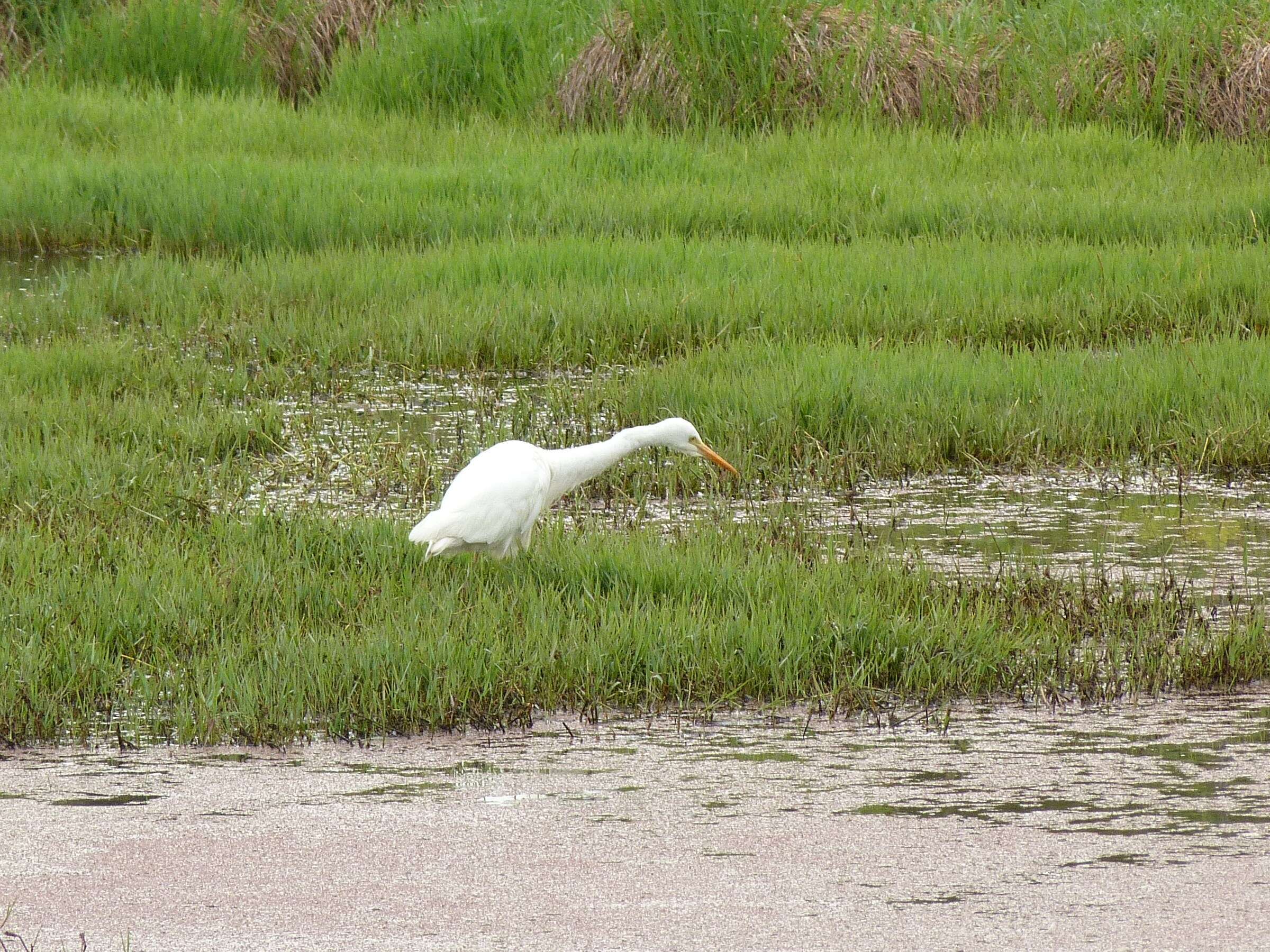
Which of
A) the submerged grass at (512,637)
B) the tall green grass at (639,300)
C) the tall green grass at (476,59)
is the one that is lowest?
the submerged grass at (512,637)

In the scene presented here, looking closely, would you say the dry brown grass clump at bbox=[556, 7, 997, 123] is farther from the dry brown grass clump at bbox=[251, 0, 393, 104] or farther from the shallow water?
the shallow water

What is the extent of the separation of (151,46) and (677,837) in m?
11.5

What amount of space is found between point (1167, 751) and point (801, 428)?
307cm

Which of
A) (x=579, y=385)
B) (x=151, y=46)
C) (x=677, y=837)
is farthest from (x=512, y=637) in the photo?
(x=151, y=46)

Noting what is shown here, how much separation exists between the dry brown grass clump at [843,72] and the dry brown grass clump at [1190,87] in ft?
2.13

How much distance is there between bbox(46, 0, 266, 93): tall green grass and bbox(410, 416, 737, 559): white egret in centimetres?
885

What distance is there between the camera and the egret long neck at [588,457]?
559 cm

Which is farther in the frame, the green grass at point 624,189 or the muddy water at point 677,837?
the green grass at point 624,189

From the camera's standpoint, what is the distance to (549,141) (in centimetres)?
1156

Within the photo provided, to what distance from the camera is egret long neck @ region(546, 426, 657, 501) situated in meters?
5.59

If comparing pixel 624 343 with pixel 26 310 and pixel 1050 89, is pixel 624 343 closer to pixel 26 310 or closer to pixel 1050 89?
pixel 26 310

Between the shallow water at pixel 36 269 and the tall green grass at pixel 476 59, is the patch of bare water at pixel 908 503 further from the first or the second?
the tall green grass at pixel 476 59

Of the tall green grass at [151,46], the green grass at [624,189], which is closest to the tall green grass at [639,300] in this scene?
the green grass at [624,189]

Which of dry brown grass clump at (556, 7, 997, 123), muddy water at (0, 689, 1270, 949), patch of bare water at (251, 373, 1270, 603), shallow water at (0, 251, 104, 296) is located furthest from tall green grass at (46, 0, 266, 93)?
muddy water at (0, 689, 1270, 949)
